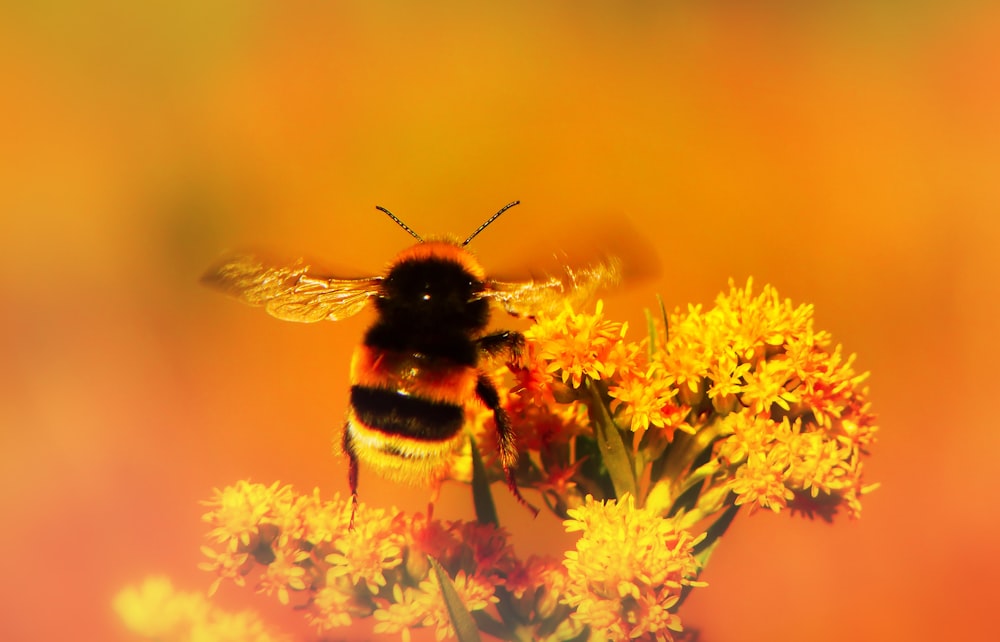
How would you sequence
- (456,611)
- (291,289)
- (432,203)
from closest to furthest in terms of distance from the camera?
(456,611), (291,289), (432,203)

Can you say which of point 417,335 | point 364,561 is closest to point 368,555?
point 364,561

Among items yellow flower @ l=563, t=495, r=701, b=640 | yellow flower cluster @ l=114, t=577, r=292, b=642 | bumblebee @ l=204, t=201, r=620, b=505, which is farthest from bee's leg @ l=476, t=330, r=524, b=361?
yellow flower cluster @ l=114, t=577, r=292, b=642

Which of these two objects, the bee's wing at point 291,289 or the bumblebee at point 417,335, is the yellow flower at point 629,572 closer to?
the bumblebee at point 417,335

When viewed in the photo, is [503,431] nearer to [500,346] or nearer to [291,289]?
[500,346]

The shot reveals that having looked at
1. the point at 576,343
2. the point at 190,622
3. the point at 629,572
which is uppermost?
the point at 576,343

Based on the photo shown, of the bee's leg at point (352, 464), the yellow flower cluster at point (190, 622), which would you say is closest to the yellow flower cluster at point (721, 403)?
the bee's leg at point (352, 464)

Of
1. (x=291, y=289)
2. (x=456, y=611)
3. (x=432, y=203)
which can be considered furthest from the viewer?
(x=432, y=203)
